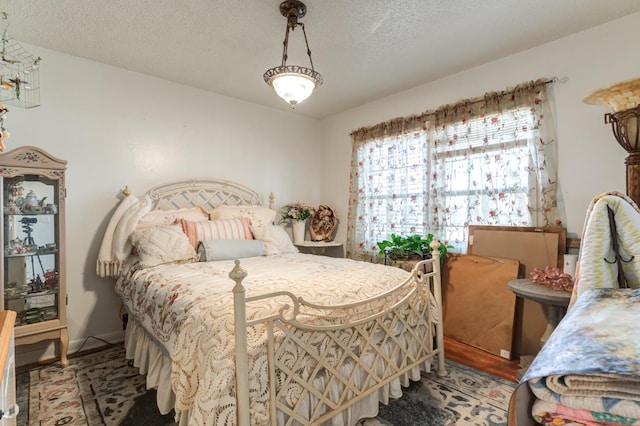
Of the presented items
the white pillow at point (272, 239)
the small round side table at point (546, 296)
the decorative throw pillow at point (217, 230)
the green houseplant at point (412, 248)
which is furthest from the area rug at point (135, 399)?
the white pillow at point (272, 239)

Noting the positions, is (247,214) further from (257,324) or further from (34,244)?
(257,324)

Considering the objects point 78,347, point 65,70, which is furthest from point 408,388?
point 65,70

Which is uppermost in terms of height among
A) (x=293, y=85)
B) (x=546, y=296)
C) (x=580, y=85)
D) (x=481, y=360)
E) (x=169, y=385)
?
(x=580, y=85)

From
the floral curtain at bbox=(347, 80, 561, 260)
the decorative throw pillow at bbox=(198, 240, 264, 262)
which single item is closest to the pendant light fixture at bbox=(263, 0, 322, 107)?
the decorative throw pillow at bbox=(198, 240, 264, 262)

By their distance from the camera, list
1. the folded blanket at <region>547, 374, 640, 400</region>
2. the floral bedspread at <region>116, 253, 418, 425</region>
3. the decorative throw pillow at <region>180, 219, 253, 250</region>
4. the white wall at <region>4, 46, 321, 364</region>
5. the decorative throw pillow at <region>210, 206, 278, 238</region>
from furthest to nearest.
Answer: the decorative throw pillow at <region>210, 206, 278, 238</region>, the decorative throw pillow at <region>180, 219, 253, 250</region>, the white wall at <region>4, 46, 321, 364</region>, the floral bedspread at <region>116, 253, 418, 425</region>, the folded blanket at <region>547, 374, 640, 400</region>

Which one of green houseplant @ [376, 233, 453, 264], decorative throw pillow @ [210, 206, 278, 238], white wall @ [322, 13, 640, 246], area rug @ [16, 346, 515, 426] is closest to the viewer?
area rug @ [16, 346, 515, 426]

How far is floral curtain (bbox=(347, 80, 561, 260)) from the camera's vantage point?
2523 mm

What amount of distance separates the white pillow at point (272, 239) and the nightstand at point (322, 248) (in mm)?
636

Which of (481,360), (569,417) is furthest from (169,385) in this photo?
(481,360)

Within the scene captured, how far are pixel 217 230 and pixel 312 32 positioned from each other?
1861 mm

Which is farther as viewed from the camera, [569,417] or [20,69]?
[20,69]

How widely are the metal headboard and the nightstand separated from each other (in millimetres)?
749

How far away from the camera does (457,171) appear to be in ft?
9.77

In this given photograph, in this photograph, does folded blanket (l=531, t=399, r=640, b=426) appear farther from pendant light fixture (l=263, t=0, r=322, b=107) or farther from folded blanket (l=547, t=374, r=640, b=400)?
pendant light fixture (l=263, t=0, r=322, b=107)
